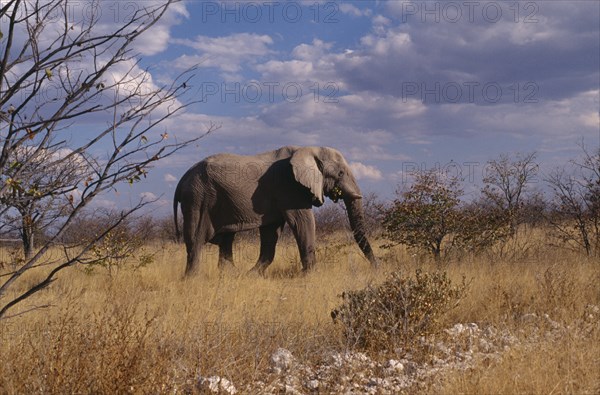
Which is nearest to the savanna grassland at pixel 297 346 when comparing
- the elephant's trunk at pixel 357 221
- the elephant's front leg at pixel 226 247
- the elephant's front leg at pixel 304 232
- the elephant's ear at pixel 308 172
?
the elephant's front leg at pixel 304 232

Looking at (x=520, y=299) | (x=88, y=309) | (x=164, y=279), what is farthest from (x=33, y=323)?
(x=520, y=299)

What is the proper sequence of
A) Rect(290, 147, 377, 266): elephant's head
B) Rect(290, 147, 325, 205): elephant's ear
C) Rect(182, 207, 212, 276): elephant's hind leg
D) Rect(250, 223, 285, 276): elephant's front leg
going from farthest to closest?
Rect(250, 223, 285, 276): elephant's front leg
Rect(290, 147, 377, 266): elephant's head
Rect(182, 207, 212, 276): elephant's hind leg
Rect(290, 147, 325, 205): elephant's ear

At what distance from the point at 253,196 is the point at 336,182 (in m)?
1.81

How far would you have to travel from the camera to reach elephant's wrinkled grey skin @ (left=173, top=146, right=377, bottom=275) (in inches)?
466

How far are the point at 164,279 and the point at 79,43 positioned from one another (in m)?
8.00

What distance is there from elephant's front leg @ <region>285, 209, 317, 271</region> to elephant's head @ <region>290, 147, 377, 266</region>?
1.29 feet

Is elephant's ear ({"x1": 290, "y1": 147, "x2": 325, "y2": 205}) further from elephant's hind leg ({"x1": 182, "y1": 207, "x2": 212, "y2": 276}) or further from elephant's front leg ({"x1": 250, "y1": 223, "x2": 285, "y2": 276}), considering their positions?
elephant's hind leg ({"x1": 182, "y1": 207, "x2": 212, "y2": 276})

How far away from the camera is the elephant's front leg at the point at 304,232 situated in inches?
468

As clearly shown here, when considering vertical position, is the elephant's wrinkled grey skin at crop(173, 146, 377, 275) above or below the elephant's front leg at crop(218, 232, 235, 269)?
above

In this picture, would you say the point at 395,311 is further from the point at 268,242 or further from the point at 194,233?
the point at 268,242

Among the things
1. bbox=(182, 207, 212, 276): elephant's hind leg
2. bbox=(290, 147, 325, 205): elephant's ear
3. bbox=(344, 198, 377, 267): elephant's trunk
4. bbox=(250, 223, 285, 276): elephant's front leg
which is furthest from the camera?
bbox=(250, 223, 285, 276): elephant's front leg

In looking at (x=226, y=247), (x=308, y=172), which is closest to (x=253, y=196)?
(x=308, y=172)

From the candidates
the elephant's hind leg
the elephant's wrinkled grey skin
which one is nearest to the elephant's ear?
the elephant's wrinkled grey skin

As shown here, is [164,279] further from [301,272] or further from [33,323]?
[33,323]
